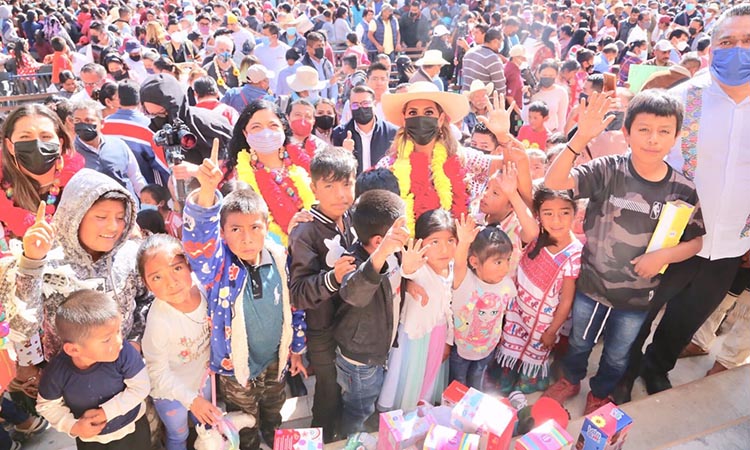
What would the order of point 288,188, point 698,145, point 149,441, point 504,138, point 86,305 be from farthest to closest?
point 288,188 → point 504,138 → point 698,145 → point 149,441 → point 86,305

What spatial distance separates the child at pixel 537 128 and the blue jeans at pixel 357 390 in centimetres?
293

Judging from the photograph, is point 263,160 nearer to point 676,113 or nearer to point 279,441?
point 279,441

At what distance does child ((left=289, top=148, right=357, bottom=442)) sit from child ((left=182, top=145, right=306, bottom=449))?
0.10 metres

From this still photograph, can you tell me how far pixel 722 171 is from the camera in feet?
8.02

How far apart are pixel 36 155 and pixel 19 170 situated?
0.42 feet

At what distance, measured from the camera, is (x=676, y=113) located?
2.22m

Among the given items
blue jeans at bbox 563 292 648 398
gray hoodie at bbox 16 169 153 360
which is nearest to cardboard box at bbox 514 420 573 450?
blue jeans at bbox 563 292 648 398

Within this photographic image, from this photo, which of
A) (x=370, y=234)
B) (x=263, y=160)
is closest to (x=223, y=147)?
(x=263, y=160)

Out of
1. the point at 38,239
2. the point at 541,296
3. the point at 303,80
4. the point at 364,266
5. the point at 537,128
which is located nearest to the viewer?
the point at 38,239

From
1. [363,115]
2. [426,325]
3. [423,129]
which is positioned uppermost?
[423,129]

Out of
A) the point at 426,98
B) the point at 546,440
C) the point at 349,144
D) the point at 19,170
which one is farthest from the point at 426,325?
the point at 19,170

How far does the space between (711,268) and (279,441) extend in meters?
2.28

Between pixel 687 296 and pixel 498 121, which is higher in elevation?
pixel 498 121

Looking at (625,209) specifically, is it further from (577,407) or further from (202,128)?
(202,128)
